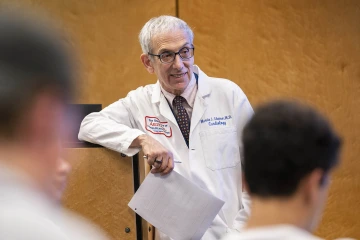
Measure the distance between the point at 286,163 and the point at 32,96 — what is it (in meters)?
0.50

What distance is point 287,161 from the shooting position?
3.58 feet

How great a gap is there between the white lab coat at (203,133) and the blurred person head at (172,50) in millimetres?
79

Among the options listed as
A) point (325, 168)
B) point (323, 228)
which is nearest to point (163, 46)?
point (325, 168)

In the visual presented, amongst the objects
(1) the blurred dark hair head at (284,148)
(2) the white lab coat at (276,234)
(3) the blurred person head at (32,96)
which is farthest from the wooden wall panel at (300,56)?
(3) the blurred person head at (32,96)

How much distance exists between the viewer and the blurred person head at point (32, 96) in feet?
2.67

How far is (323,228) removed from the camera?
415 cm

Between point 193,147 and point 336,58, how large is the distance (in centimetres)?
206

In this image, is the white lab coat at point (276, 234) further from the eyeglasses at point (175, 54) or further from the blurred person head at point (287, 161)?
the eyeglasses at point (175, 54)

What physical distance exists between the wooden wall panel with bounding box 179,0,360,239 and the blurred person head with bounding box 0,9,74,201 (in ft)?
11.0

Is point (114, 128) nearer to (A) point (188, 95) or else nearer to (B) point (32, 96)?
(A) point (188, 95)

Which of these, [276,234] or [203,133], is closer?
[276,234]

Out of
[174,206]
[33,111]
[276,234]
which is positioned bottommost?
[174,206]

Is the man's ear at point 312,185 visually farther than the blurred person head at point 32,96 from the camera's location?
Yes

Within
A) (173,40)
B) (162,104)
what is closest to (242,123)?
(162,104)
